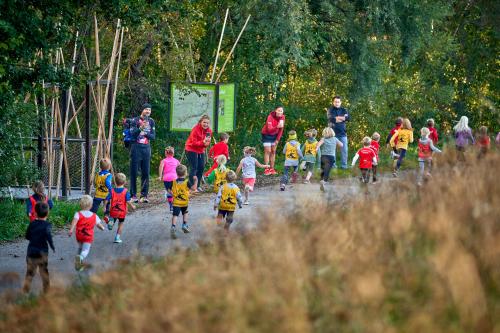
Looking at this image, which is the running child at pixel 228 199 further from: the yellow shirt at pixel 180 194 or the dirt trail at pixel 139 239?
the yellow shirt at pixel 180 194

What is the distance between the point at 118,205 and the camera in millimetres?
16875

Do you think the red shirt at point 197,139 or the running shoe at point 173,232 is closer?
the running shoe at point 173,232

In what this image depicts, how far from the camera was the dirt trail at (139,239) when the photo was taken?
1222 centimetres

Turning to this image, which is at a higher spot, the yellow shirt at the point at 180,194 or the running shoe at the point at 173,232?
the yellow shirt at the point at 180,194

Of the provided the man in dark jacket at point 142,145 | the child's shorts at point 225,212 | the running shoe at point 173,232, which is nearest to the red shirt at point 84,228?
the running shoe at point 173,232

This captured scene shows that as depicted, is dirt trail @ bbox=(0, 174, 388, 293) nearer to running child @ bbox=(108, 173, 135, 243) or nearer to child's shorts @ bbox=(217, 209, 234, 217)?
running child @ bbox=(108, 173, 135, 243)

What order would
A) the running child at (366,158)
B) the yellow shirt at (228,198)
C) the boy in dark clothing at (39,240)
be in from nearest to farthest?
the boy in dark clothing at (39,240) → the yellow shirt at (228,198) → the running child at (366,158)

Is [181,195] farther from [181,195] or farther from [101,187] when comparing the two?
[101,187]

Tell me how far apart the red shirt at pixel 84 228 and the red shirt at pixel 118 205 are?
2579 millimetres

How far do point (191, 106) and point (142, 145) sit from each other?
386 cm

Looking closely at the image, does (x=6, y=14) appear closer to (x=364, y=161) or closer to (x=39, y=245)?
(x=39, y=245)

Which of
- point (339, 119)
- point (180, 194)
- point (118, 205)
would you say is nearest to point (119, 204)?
point (118, 205)

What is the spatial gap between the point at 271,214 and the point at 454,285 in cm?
264

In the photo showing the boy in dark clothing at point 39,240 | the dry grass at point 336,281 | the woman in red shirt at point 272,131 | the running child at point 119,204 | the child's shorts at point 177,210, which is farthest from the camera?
the woman in red shirt at point 272,131
